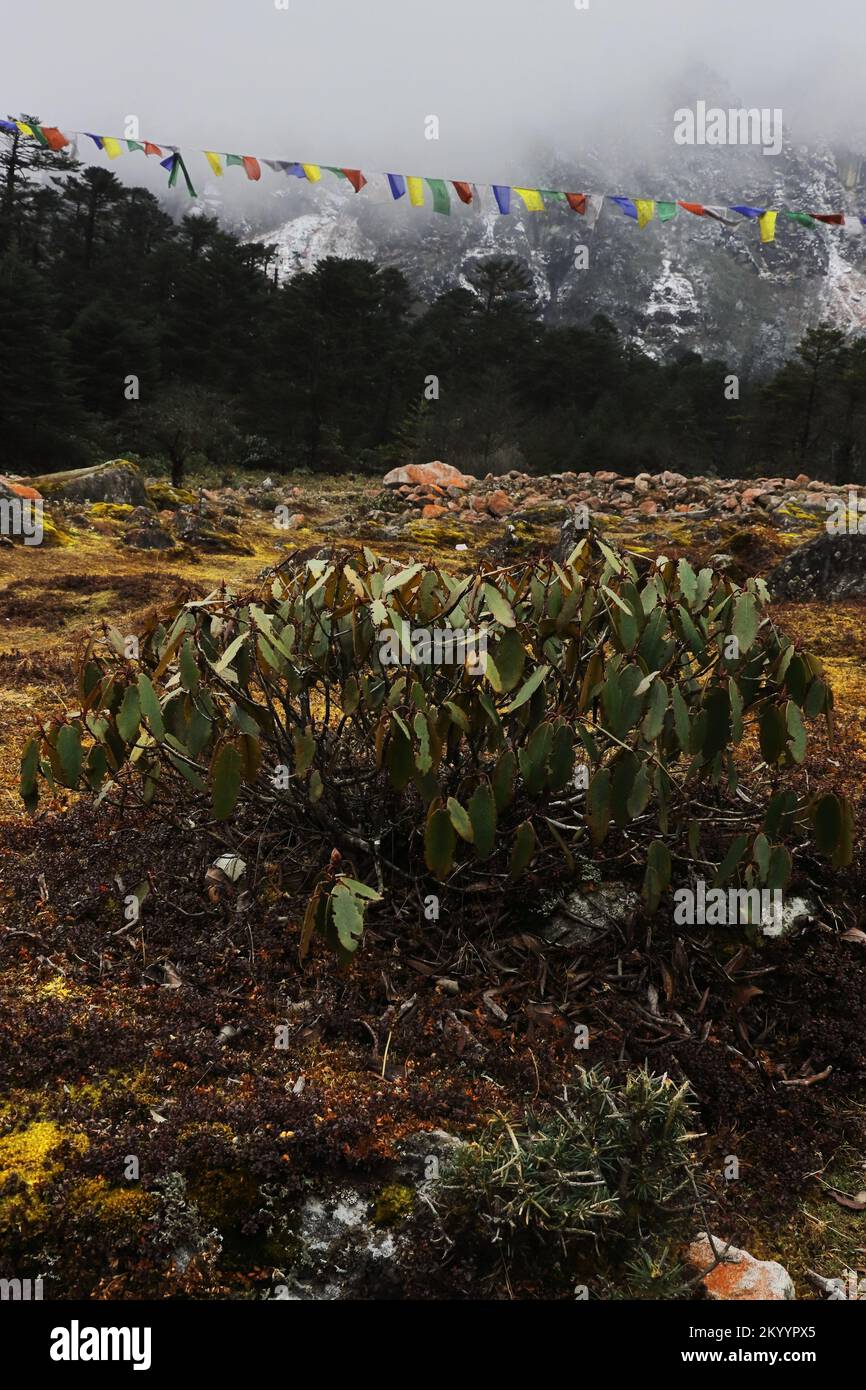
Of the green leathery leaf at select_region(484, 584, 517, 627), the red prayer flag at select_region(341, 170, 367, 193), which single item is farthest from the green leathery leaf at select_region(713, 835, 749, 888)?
the red prayer flag at select_region(341, 170, 367, 193)

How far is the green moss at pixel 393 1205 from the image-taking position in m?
1.83

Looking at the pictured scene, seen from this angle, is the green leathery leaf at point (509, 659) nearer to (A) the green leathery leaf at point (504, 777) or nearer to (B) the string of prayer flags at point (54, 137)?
(A) the green leathery leaf at point (504, 777)

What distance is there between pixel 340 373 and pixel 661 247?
9558cm

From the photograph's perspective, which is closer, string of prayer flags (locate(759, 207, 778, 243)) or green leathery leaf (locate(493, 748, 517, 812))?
green leathery leaf (locate(493, 748, 517, 812))

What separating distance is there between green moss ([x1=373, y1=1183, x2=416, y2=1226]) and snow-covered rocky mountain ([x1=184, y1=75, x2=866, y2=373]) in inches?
3352

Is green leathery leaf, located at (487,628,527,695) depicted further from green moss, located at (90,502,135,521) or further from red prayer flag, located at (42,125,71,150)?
green moss, located at (90,502,135,521)

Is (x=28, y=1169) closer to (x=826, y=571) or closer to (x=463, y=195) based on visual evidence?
(x=826, y=571)

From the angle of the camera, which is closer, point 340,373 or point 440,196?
point 440,196

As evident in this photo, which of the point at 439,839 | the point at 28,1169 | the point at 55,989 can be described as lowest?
the point at 28,1169

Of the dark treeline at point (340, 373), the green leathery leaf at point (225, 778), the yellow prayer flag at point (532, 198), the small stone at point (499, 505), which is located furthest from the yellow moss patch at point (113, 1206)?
the dark treeline at point (340, 373)

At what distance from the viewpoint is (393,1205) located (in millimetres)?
1848

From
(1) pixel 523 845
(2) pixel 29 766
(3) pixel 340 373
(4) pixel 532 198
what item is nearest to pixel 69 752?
(2) pixel 29 766

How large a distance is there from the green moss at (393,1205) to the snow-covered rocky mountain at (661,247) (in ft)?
279

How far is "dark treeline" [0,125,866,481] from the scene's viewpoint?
1025 inches
